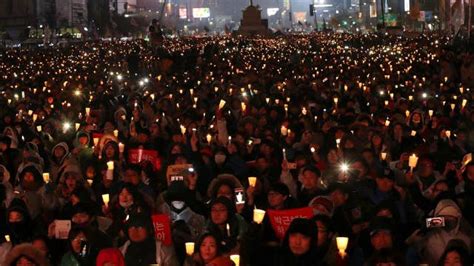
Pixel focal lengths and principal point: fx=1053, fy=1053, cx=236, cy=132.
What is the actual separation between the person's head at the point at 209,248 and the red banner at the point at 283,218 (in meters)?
0.97

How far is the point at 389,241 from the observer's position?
6.89 m

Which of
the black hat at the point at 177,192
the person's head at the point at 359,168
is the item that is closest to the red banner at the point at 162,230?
the black hat at the point at 177,192

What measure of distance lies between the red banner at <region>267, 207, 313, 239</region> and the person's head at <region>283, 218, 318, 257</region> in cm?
81

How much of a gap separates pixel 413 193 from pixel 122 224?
2866 mm

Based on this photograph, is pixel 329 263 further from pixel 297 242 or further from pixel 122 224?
pixel 122 224

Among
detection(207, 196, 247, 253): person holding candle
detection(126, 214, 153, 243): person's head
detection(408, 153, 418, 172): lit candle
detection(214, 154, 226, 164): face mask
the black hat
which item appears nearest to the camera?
detection(126, 214, 153, 243): person's head

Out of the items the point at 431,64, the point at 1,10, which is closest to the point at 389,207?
the point at 431,64

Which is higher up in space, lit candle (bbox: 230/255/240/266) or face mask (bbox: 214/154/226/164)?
face mask (bbox: 214/154/226/164)

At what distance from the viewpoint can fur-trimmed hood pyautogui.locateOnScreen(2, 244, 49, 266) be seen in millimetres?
6496

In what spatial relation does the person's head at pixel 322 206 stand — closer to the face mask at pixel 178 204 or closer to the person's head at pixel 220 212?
the person's head at pixel 220 212

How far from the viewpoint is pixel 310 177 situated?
928cm

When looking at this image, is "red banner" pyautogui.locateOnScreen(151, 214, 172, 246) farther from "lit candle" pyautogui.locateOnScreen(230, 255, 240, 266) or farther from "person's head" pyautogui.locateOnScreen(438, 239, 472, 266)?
"person's head" pyautogui.locateOnScreen(438, 239, 472, 266)

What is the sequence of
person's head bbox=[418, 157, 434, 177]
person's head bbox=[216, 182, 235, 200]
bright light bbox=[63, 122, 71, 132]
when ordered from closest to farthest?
person's head bbox=[216, 182, 235, 200] < person's head bbox=[418, 157, 434, 177] < bright light bbox=[63, 122, 71, 132]

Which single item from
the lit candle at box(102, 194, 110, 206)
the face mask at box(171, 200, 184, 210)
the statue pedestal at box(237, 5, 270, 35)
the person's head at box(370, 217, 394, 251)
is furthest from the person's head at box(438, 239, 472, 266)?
the statue pedestal at box(237, 5, 270, 35)
